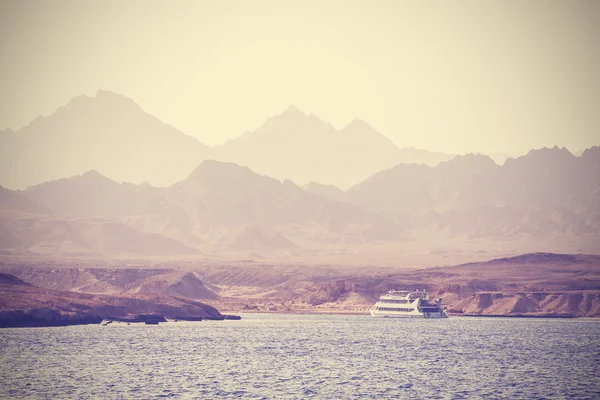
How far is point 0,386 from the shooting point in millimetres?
117375

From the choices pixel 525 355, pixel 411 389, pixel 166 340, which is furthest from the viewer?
pixel 166 340

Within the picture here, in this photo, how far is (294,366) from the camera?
473 feet

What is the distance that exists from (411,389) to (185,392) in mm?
27311

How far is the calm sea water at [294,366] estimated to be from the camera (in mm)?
117750

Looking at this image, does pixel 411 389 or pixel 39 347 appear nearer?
pixel 411 389

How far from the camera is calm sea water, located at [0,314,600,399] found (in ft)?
386

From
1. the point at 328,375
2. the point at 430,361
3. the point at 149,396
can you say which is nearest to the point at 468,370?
the point at 430,361

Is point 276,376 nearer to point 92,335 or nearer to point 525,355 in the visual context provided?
point 525,355

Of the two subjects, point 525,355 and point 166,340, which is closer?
point 525,355

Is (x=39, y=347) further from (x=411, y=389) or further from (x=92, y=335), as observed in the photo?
(x=411, y=389)

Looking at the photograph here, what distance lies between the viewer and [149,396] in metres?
112

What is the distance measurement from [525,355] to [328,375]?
44.5 meters

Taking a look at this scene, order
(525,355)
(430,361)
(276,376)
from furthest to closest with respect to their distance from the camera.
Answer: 1. (525,355)
2. (430,361)
3. (276,376)

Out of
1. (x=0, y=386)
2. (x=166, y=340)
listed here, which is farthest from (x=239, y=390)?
(x=166, y=340)
